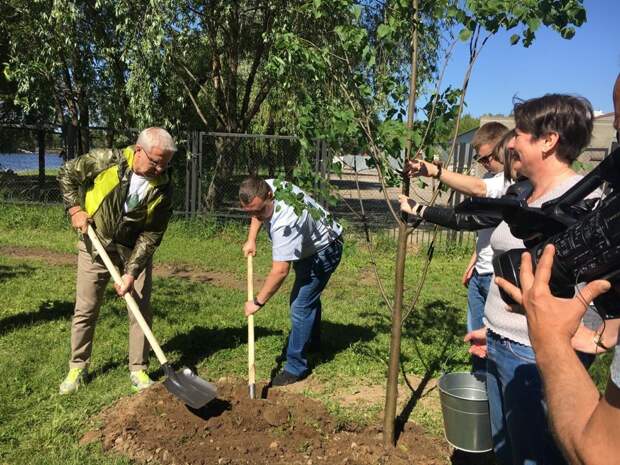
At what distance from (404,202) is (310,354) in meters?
2.38

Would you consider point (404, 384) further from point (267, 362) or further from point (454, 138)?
point (454, 138)

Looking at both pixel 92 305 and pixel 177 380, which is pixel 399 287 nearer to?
pixel 177 380

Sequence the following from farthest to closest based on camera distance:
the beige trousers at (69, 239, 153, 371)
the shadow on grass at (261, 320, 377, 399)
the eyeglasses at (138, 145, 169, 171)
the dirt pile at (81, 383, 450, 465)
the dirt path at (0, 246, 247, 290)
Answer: the dirt path at (0, 246, 247, 290) < the shadow on grass at (261, 320, 377, 399) < the beige trousers at (69, 239, 153, 371) < the eyeglasses at (138, 145, 169, 171) < the dirt pile at (81, 383, 450, 465)

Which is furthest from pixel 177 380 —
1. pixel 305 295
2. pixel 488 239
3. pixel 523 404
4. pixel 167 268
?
pixel 167 268

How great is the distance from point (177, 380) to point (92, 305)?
2.90 ft

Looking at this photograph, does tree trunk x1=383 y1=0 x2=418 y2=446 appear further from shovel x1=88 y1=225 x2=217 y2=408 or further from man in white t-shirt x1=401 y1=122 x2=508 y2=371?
shovel x1=88 y1=225 x2=217 y2=408

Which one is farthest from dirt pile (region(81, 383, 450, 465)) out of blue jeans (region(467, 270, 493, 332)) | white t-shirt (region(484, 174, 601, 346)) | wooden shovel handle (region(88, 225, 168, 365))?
white t-shirt (region(484, 174, 601, 346))

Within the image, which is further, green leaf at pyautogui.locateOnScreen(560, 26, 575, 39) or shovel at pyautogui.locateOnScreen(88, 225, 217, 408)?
shovel at pyautogui.locateOnScreen(88, 225, 217, 408)

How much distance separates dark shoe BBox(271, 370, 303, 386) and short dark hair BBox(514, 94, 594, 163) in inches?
107

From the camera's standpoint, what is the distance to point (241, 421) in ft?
10.7

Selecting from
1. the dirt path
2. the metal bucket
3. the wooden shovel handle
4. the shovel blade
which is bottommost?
the dirt path

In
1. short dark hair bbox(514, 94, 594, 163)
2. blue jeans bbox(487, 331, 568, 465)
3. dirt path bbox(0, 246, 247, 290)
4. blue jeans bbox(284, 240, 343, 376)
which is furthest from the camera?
dirt path bbox(0, 246, 247, 290)

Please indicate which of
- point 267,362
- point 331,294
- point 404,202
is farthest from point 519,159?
point 331,294

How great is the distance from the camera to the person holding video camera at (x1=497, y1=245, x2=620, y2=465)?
3.31 feet
